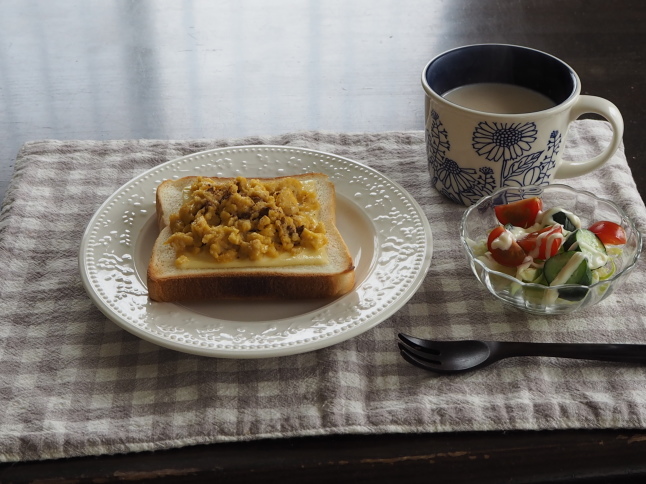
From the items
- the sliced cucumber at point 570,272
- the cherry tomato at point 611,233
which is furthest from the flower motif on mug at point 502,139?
the sliced cucumber at point 570,272

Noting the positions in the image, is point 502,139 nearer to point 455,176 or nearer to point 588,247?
point 455,176

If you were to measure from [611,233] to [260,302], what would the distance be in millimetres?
676

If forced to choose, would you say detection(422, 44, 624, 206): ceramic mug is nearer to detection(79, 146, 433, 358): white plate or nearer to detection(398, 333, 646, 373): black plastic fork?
detection(79, 146, 433, 358): white plate

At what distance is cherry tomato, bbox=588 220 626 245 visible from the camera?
1.36 meters

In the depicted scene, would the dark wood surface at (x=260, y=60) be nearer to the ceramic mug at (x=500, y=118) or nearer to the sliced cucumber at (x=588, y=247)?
the ceramic mug at (x=500, y=118)

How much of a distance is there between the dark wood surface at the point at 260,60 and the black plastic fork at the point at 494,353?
2.32ft

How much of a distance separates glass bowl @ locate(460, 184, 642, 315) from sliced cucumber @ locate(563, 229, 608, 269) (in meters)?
0.04

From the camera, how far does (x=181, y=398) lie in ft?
3.84

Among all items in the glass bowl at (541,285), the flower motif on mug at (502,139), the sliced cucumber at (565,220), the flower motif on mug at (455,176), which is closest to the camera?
the glass bowl at (541,285)

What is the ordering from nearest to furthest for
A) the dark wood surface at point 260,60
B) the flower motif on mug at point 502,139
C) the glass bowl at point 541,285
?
1. the glass bowl at point 541,285
2. the flower motif on mug at point 502,139
3. the dark wood surface at point 260,60

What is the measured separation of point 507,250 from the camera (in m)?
1.28

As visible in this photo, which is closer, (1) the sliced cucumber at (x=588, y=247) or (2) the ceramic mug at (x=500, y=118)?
(1) the sliced cucumber at (x=588, y=247)

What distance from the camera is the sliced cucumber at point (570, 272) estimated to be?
1.21m

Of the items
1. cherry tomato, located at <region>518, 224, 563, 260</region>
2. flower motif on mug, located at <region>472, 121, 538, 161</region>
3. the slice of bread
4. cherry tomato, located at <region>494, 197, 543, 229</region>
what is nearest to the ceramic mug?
flower motif on mug, located at <region>472, 121, 538, 161</region>
